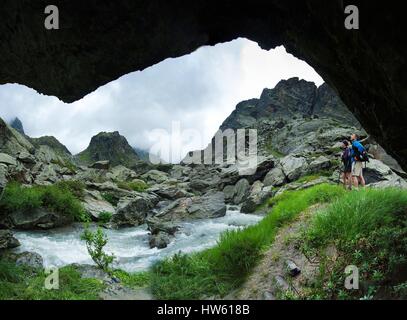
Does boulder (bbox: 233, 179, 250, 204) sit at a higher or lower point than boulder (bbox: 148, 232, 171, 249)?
higher

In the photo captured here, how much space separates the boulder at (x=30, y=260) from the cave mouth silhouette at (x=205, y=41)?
868 cm

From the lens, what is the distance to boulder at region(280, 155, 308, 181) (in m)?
45.0

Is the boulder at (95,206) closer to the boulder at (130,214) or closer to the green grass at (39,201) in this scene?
the boulder at (130,214)

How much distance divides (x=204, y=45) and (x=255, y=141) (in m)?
118

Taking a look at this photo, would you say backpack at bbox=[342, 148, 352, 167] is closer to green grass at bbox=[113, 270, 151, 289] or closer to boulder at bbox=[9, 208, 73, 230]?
green grass at bbox=[113, 270, 151, 289]

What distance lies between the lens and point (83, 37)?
10.3 m

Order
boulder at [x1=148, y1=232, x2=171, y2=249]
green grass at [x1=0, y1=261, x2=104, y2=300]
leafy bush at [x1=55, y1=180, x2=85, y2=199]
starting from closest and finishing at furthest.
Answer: green grass at [x1=0, y1=261, x2=104, y2=300], boulder at [x1=148, y1=232, x2=171, y2=249], leafy bush at [x1=55, y1=180, x2=85, y2=199]

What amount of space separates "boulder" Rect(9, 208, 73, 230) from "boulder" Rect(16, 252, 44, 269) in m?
9.31

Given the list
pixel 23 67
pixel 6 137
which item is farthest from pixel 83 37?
pixel 6 137

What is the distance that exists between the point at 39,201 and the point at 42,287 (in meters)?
19.2

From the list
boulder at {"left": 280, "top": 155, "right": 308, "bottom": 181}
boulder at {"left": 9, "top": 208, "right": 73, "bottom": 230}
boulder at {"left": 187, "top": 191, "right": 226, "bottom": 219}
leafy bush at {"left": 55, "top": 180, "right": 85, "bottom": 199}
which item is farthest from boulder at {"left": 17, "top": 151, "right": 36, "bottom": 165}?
boulder at {"left": 280, "top": 155, "right": 308, "bottom": 181}

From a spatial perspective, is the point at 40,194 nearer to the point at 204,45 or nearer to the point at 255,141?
the point at 204,45

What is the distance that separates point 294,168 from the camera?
47062mm

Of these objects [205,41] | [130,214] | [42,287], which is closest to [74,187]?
[130,214]
